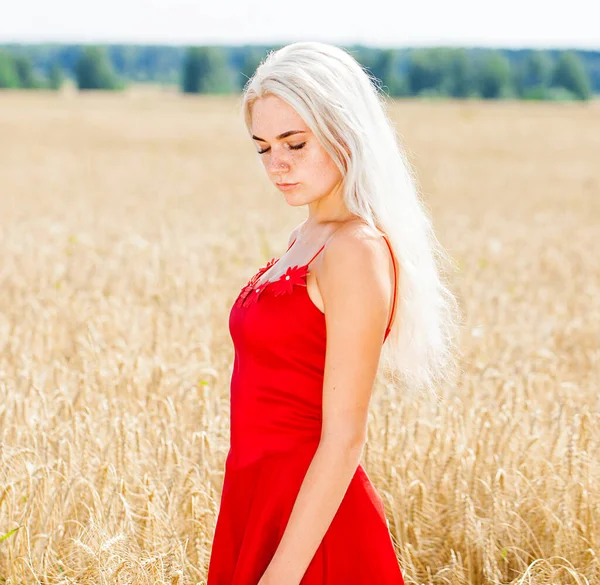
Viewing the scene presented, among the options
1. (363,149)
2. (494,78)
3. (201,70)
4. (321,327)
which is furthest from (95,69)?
(321,327)

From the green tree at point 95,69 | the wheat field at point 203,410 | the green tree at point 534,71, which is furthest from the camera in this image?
the green tree at point 534,71

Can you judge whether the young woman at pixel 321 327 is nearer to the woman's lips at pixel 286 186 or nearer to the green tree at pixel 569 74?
the woman's lips at pixel 286 186

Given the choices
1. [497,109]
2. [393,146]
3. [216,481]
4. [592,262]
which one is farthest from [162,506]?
[497,109]

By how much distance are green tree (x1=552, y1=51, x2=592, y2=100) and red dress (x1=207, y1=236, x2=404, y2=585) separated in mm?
117578

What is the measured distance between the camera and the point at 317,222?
1993 mm

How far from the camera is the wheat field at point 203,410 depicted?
3.08 m

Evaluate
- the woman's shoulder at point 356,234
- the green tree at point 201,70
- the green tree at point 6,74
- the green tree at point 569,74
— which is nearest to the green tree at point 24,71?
the green tree at point 6,74

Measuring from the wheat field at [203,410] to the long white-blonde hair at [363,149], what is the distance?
0.97 metres

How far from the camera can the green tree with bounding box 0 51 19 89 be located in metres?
110

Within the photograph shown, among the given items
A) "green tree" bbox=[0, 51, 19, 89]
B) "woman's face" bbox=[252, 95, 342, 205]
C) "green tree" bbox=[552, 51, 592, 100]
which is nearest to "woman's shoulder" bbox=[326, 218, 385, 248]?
"woman's face" bbox=[252, 95, 342, 205]

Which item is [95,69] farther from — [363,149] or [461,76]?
[363,149]

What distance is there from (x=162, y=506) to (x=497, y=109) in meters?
51.8

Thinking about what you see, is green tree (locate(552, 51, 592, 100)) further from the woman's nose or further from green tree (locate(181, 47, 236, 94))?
the woman's nose

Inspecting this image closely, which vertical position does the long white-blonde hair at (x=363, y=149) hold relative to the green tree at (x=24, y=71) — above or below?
above
